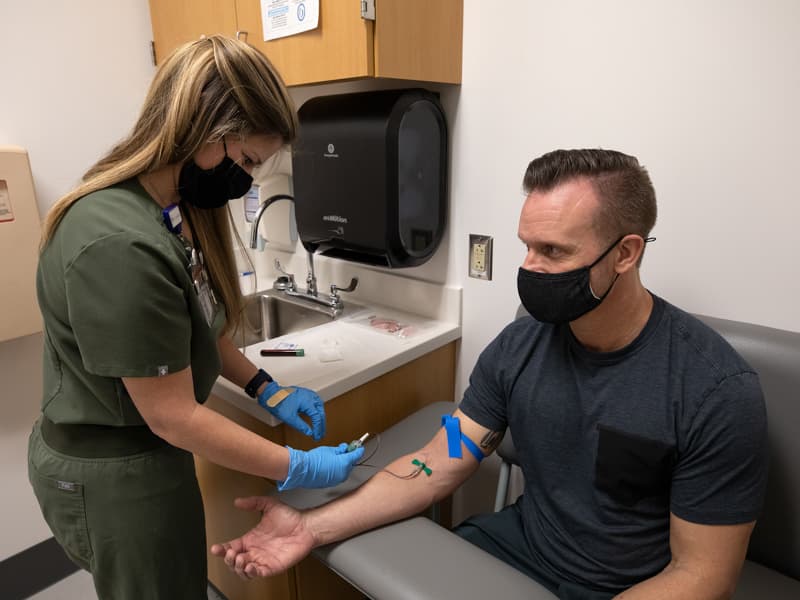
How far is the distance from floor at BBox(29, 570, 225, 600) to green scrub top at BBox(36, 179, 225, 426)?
131 centimetres

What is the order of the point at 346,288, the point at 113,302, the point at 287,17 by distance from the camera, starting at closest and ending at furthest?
the point at 113,302
the point at 287,17
the point at 346,288

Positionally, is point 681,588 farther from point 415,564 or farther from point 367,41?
point 367,41

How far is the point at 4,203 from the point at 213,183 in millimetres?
1032

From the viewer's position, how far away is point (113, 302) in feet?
2.60

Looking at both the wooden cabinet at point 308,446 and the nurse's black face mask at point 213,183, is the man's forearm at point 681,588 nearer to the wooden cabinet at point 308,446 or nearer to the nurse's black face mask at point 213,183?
the wooden cabinet at point 308,446

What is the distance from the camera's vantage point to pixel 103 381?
899 millimetres

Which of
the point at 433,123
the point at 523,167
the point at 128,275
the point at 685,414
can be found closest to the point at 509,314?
the point at 523,167

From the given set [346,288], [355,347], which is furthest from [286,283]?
[355,347]

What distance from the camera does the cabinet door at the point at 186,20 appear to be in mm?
1640

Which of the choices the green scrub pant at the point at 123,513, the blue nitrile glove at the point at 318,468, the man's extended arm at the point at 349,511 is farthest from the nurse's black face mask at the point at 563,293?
the green scrub pant at the point at 123,513

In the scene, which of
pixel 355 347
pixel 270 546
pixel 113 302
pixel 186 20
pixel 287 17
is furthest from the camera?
pixel 186 20

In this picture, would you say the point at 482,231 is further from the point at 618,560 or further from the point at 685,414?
the point at 618,560

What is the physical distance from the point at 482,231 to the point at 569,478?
78cm

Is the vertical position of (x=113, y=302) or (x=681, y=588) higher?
(x=113, y=302)
